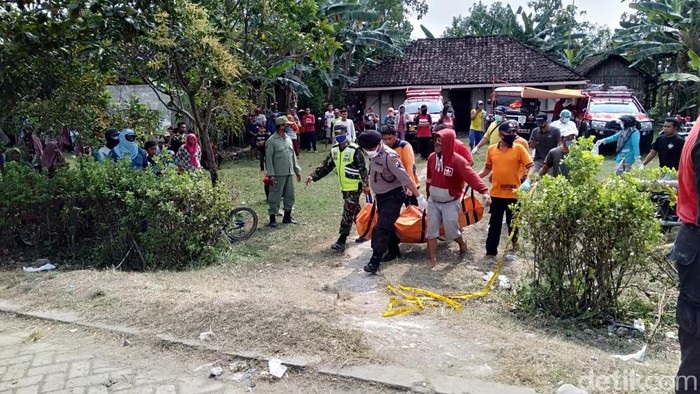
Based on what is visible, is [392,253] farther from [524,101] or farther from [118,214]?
[524,101]

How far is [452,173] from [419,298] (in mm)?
1791

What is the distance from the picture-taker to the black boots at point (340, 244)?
767 centimetres

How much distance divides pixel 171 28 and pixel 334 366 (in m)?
5.62

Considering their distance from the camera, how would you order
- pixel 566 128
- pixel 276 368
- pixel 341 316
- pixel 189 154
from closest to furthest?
pixel 276 368 → pixel 341 316 → pixel 566 128 → pixel 189 154

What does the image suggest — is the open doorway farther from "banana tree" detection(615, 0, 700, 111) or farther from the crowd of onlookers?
the crowd of onlookers

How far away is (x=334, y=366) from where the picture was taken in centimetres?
392

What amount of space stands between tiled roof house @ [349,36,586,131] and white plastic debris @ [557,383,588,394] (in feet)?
77.5

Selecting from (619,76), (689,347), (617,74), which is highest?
(617,74)

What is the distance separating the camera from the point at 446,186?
6645 millimetres

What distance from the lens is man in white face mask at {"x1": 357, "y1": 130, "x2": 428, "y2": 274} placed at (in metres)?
6.55

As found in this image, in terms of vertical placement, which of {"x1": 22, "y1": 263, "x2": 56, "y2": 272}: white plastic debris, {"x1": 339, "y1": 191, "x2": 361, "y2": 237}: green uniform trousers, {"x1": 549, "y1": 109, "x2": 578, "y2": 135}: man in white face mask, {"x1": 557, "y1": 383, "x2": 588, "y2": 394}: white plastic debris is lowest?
{"x1": 557, "y1": 383, "x2": 588, "y2": 394}: white plastic debris

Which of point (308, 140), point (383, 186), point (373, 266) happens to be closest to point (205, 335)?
point (373, 266)

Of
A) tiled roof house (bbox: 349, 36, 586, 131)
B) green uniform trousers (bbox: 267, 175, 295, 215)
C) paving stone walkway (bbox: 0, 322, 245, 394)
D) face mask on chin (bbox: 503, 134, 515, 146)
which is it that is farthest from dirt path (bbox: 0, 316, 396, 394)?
tiled roof house (bbox: 349, 36, 586, 131)

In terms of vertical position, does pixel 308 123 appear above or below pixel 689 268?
above
